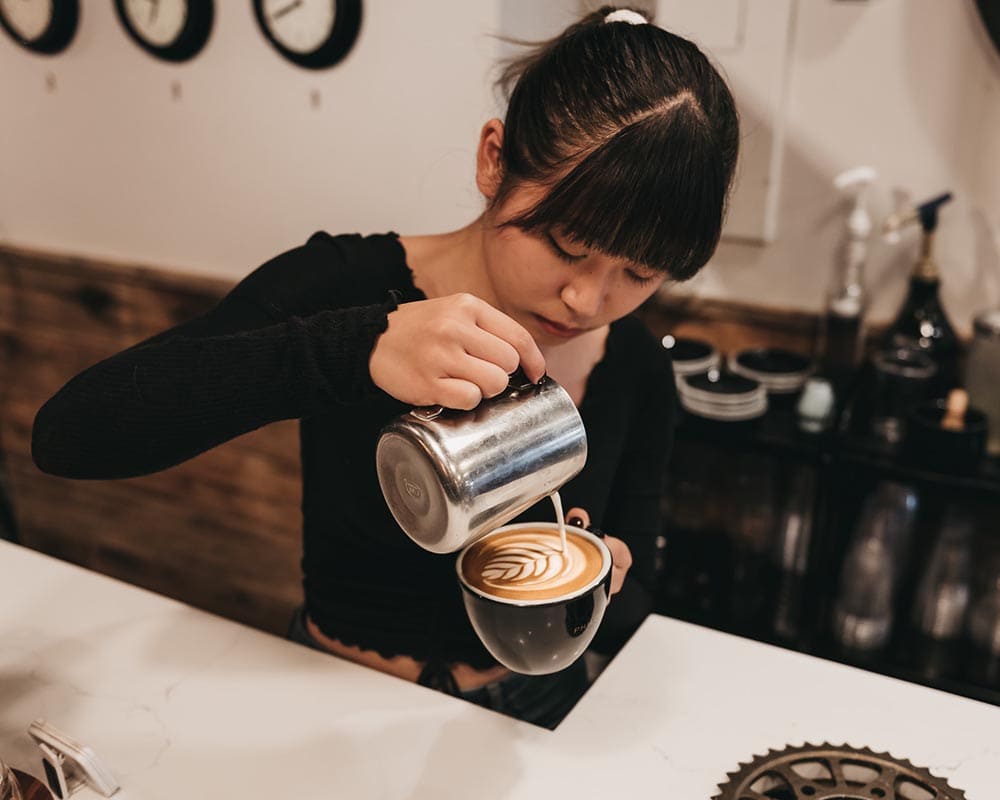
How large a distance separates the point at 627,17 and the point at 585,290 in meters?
0.33

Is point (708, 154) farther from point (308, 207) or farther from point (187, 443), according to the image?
point (308, 207)

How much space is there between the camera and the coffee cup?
2.70 feet

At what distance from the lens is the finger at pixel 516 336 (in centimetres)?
83

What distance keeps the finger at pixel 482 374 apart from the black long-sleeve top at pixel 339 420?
4.4 inches

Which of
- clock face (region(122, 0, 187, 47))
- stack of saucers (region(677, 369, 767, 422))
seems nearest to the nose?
stack of saucers (region(677, 369, 767, 422))

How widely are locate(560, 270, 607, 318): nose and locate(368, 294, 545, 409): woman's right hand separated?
183 millimetres

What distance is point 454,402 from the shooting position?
0.80 meters

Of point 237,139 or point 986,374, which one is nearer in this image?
point 986,374

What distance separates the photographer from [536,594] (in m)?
0.86

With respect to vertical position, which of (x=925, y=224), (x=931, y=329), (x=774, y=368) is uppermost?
(x=925, y=224)

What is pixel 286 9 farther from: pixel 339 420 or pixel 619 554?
pixel 619 554

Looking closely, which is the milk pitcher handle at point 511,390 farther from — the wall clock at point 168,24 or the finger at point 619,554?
the wall clock at point 168,24

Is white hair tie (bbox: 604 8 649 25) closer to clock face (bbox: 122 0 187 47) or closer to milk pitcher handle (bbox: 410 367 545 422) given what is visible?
milk pitcher handle (bbox: 410 367 545 422)

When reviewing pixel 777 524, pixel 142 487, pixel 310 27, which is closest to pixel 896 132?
pixel 777 524
